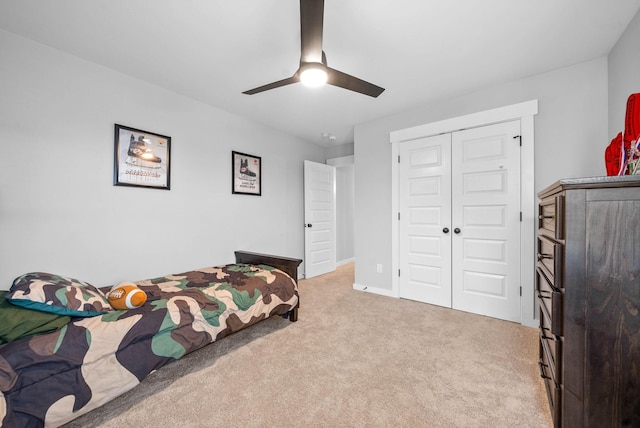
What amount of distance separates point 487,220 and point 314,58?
2.44 m

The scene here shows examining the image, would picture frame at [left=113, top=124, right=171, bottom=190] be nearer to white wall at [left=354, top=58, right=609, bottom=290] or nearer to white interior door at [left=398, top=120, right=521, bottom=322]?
white interior door at [left=398, top=120, right=521, bottom=322]

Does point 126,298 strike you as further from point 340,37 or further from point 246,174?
point 340,37

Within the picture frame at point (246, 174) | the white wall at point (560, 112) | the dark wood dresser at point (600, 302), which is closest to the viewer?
the dark wood dresser at point (600, 302)

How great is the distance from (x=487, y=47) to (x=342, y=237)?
13.8ft

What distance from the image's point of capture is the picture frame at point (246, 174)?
11.5 feet

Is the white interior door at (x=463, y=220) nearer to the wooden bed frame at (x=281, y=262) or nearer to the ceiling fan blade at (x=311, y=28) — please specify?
the wooden bed frame at (x=281, y=262)

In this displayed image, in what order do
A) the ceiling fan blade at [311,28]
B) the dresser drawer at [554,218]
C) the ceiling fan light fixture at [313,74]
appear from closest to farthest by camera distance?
the dresser drawer at [554,218] → the ceiling fan blade at [311,28] → the ceiling fan light fixture at [313,74]

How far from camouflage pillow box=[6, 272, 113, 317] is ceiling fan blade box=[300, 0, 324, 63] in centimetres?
199

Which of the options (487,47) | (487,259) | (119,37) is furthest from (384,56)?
(487,259)

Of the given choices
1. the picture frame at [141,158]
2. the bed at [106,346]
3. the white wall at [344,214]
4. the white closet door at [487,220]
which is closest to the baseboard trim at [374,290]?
the white closet door at [487,220]

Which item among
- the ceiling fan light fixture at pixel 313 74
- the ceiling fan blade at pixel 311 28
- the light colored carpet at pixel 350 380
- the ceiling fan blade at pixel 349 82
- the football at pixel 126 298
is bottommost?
the light colored carpet at pixel 350 380

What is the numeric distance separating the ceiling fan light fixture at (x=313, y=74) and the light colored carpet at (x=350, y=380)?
2027 millimetres

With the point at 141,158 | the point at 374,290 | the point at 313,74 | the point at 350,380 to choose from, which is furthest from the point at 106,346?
the point at 374,290

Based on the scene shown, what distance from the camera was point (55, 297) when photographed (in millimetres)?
1443
